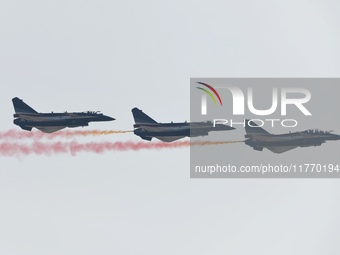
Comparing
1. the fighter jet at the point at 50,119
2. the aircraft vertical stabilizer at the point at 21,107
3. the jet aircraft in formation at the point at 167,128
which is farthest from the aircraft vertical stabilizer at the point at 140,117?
the aircraft vertical stabilizer at the point at 21,107

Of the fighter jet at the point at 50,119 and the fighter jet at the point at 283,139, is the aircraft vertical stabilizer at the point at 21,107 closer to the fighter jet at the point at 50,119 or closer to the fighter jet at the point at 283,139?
the fighter jet at the point at 50,119

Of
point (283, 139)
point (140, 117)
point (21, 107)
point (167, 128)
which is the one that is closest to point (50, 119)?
point (21, 107)

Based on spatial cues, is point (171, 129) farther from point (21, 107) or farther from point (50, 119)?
point (21, 107)

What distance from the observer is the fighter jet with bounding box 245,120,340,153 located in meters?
183

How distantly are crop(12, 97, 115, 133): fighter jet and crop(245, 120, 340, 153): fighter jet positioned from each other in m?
19.6

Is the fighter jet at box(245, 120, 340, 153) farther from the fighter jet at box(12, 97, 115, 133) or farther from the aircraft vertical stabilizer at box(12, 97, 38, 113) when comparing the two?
the aircraft vertical stabilizer at box(12, 97, 38, 113)

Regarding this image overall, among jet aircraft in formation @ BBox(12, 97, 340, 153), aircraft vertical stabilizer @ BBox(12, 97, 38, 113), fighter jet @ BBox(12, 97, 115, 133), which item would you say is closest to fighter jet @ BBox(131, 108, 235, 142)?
jet aircraft in formation @ BBox(12, 97, 340, 153)

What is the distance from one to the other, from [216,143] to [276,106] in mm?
12300

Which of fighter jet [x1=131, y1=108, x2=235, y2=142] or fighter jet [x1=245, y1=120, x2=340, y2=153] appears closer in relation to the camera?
fighter jet [x1=131, y1=108, x2=235, y2=142]

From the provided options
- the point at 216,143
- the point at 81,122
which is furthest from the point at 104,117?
the point at 216,143

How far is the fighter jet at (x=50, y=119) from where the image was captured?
580 ft

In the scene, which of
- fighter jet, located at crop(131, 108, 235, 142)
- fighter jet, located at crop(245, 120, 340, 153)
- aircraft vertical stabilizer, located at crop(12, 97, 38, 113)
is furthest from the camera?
fighter jet, located at crop(245, 120, 340, 153)

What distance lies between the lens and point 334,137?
183750 millimetres

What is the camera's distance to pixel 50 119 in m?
178
